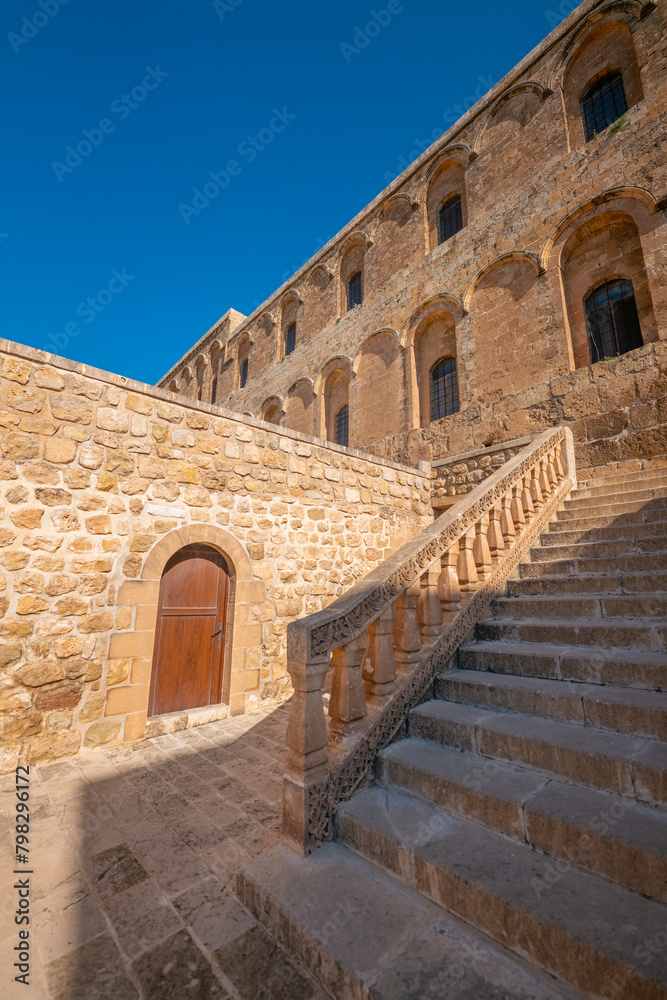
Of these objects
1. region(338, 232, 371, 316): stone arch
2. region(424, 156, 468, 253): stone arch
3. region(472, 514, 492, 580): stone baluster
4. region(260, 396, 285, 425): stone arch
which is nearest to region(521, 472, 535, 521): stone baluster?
region(472, 514, 492, 580): stone baluster

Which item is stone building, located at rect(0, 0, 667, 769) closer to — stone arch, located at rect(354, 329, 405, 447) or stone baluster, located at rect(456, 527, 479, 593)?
stone arch, located at rect(354, 329, 405, 447)

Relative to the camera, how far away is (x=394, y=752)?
8.14 ft

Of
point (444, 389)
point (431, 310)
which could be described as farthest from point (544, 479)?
point (431, 310)

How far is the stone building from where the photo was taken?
397cm

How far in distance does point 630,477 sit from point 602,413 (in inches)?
71.2

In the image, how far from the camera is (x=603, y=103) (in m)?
8.58

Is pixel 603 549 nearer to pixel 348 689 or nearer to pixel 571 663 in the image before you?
pixel 571 663

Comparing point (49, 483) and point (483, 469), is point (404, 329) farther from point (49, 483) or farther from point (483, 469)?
point (49, 483)

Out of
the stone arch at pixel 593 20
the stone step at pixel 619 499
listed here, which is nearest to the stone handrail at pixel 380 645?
the stone step at pixel 619 499

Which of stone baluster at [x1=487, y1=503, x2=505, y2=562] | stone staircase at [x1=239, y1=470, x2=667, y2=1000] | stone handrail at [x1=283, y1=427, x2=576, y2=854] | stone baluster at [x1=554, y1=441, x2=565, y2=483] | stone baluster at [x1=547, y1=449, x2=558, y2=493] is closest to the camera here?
stone staircase at [x1=239, y1=470, x2=667, y2=1000]

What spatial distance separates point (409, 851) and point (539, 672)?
143 centimetres

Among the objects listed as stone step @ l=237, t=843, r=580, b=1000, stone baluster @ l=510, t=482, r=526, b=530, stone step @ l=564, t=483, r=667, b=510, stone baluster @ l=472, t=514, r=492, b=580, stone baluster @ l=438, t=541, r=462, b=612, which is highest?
stone step @ l=564, t=483, r=667, b=510

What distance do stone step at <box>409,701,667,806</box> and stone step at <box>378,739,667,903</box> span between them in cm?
5

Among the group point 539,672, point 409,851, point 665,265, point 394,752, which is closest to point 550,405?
point 665,265
